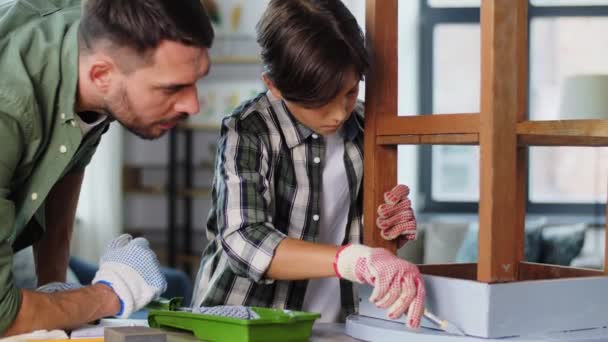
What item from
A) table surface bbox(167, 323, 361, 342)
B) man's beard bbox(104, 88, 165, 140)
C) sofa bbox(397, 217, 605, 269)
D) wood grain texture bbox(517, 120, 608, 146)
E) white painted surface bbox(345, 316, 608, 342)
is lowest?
sofa bbox(397, 217, 605, 269)

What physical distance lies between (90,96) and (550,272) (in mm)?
785

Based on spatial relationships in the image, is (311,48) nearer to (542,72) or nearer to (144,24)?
(144,24)

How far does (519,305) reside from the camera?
117 centimetres

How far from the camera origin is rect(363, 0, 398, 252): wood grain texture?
139cm

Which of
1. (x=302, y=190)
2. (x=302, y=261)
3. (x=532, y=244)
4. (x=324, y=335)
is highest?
(x=302, y=190)

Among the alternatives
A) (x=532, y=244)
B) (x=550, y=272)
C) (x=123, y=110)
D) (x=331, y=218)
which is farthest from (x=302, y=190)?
(x=532, y=244)

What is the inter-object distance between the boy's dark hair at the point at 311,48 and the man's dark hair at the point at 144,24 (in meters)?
0.12

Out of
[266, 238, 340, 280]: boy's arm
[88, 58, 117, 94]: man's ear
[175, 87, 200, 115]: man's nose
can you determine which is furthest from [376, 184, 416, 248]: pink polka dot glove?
[88, 58, 117, 94]: man's ear

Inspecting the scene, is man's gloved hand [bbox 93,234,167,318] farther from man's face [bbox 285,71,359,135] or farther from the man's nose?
man's face [bbox 285,71,359,135]

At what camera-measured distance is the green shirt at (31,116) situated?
127 centimetres

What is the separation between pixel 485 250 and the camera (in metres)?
1.17

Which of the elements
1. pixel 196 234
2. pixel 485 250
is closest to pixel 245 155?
pixel 485 250

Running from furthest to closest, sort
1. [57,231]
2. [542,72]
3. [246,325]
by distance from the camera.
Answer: [542,72] < [57,231] < [246,325]

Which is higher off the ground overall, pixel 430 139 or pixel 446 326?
pixel 430 139
